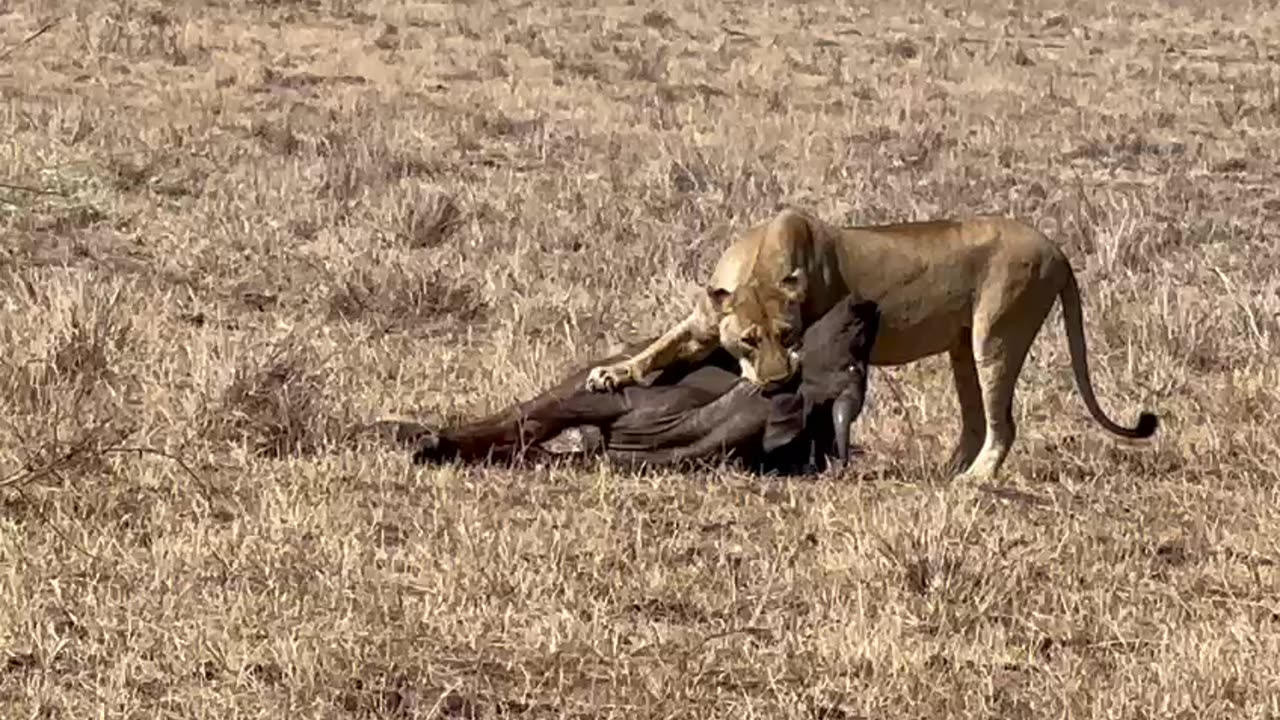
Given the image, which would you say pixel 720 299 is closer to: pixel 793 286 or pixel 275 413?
pixel 793 286

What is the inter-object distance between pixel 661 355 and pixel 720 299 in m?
0.34

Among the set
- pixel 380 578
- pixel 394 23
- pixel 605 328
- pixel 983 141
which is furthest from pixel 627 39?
pixel 380 578

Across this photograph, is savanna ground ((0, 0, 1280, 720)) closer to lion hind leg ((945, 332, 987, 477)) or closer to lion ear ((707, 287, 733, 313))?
lion hind leg ((945, 332, 987, 477))

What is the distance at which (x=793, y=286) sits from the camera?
24.1 ft

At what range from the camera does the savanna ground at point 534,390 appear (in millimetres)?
5203

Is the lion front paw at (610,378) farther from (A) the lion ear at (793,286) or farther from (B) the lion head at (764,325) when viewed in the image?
(A) the lion ear at (793,286)

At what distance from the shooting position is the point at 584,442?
7438 millimetres

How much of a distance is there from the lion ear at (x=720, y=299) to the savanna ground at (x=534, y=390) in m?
0.59

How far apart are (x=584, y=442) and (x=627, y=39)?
17555 millimetres

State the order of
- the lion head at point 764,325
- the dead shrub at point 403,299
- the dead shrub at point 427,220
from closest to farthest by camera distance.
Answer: the lion head at point 764,325 → the dead shrub at point 403,299 → the dead shrub at point 427,220

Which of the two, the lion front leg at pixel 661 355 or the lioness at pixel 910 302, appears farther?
the lion front leg at pixel 661 355

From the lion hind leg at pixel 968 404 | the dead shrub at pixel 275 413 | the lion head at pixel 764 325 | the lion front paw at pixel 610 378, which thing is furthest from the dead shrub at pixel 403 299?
the lion head at pixel 764 325

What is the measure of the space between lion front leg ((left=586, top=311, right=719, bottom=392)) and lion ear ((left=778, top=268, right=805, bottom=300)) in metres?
0.31

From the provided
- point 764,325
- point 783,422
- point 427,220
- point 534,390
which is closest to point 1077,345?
point 783,422
